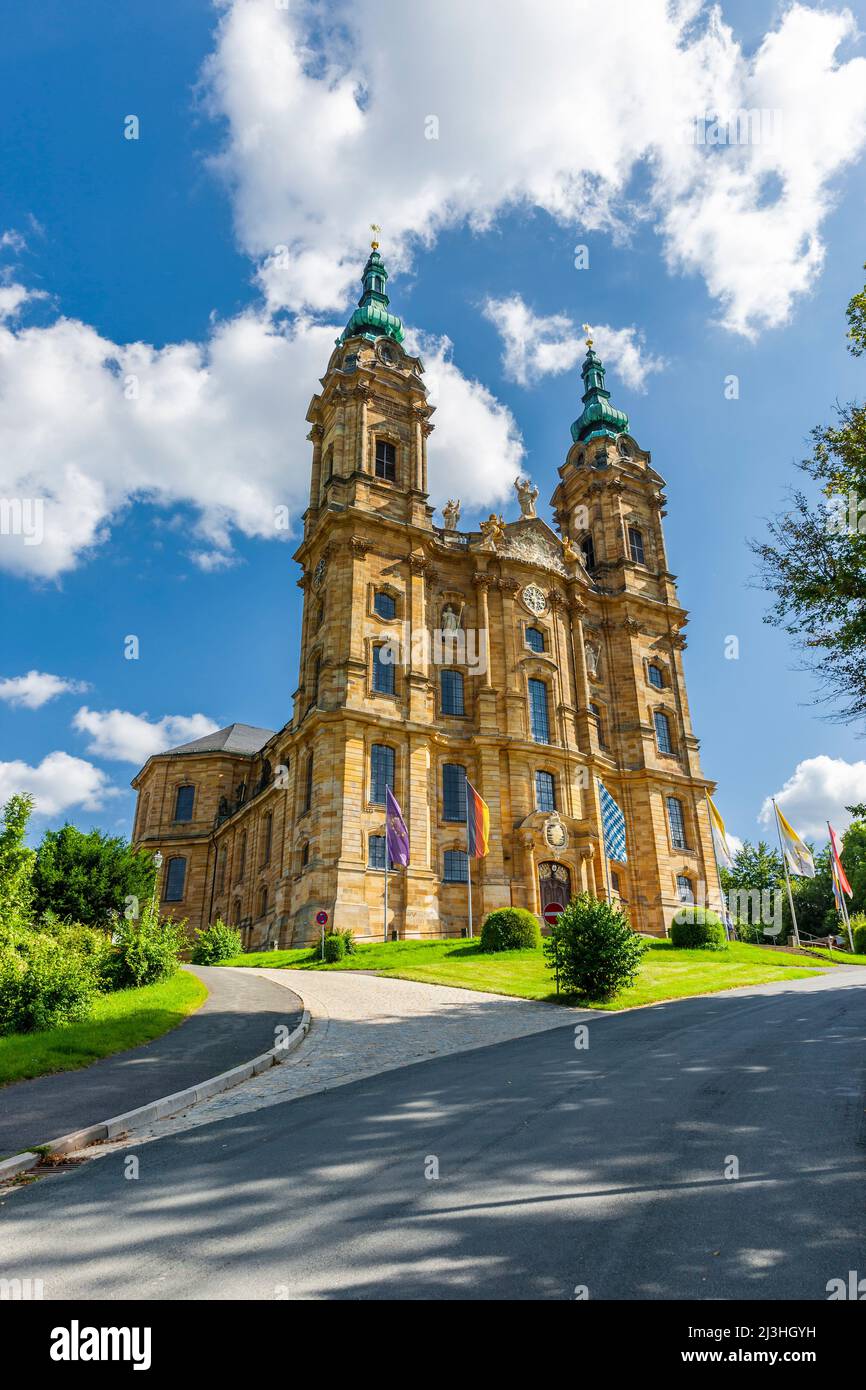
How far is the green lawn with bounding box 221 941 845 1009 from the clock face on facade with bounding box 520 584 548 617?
19.4 metres

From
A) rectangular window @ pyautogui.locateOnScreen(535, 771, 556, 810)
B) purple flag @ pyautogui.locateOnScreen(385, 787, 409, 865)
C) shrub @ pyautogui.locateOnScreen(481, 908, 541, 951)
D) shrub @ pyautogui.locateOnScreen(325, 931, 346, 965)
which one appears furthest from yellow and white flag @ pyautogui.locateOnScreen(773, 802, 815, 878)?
shrub @ pyautogui.locateOnScreen(325, 931, 346, 965)

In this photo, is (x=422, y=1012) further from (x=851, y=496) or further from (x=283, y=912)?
(x=283, y=912)

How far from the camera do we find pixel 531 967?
24312 millimetres

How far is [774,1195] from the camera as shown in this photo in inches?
225

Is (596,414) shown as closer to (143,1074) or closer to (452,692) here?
(452,692)

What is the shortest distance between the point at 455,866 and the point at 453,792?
3752mm

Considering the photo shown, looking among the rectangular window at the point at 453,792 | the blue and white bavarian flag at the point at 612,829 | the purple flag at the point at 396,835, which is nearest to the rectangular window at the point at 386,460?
the rectangular window at the point at 453,792

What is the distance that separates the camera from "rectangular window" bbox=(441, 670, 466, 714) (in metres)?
40.7

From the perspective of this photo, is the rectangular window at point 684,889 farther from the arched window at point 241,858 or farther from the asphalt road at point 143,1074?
the asphalt road at point 143,1074

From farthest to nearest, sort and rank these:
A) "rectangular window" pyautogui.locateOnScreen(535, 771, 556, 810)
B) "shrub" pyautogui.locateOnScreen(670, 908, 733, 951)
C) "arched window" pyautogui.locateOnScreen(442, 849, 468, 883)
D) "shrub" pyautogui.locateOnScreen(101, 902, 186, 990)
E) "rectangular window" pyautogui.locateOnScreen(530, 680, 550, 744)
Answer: "rectangular window" pyautogui.locateOnScreen(530, 680, 550, 744) → "rectangular window" pyautogui.locateOnScreen(535, 771, 556, 810) → "arched window" pyautogui.locateOnScreen(442, 849, 468, 883) → "shrub" pyautogui.locateOnScreen(670, 908, 733, 951) → "shrub" pyautogui.locateOnScreen(101, 902, 186, 990)

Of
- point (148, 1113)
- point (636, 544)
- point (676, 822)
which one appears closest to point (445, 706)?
point (676, 822)

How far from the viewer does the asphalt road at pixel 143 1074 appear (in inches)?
338

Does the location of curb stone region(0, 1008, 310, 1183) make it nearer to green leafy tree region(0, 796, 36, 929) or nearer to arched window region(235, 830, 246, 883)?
green leafy tree region(0, 796, 36, 929)
